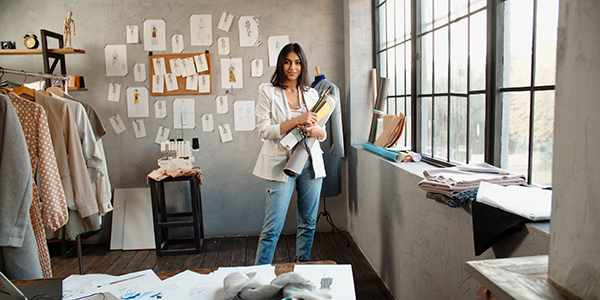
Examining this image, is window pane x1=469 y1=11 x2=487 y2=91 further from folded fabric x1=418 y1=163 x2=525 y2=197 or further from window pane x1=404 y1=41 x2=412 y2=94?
window pane x1=404 y1=41 x2=412 y2=94

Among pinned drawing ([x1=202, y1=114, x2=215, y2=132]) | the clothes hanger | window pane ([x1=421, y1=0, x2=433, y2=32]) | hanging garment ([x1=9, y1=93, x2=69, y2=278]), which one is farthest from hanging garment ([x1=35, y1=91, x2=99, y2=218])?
window pane ([x1=421, y1=0, x2=433, y2=32])

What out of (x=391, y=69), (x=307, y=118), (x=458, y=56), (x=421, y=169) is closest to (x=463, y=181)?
(x=421, y=169)

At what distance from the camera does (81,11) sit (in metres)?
4.02

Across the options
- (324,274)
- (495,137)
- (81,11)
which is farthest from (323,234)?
(81,11)

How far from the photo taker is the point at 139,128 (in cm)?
415

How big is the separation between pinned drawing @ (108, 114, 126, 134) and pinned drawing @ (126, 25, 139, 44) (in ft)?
2.39

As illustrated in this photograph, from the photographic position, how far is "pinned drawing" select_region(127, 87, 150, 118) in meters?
4.11

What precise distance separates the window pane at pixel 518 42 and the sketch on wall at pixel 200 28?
290cm

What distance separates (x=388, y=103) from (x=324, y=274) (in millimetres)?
2368

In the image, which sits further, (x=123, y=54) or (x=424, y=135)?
(x=123, y=54)

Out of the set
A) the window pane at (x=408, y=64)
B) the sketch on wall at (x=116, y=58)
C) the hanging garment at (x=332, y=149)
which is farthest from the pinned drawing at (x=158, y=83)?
the window pane at (x=408, y=64)

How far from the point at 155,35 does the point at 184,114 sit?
0.79 meters

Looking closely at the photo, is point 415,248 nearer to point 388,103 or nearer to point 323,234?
point 388,103

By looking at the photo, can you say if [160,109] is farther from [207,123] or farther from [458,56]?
[458,56]
